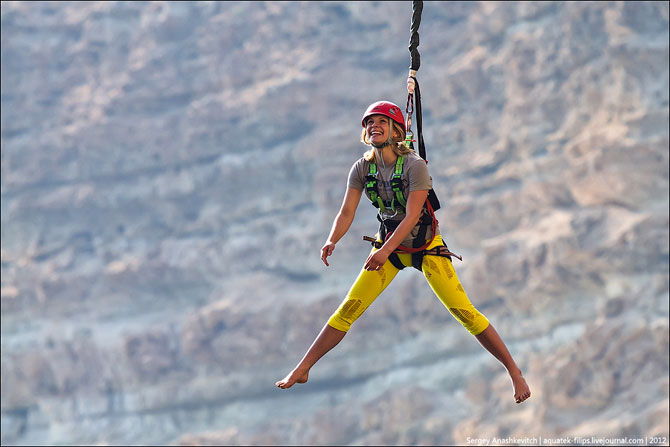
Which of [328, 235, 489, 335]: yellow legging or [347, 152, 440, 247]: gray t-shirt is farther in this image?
[328, 235, 489, 335]: yellow legging

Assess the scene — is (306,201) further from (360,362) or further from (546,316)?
(546,316)

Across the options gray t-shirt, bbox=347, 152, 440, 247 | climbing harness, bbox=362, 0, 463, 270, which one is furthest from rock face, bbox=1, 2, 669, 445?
gray t-shirt, bbox=347, 152, 440, 247

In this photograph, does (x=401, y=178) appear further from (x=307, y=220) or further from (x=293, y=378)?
(x=307, y=220)

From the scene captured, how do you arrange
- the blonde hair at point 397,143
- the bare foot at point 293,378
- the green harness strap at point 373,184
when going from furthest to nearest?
1. the green harness strap at point 373,184
2. the blonde hair at point 397,143
3. the bare foot at point 293,378

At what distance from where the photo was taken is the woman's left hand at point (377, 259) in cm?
600

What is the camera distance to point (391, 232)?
20.9ft

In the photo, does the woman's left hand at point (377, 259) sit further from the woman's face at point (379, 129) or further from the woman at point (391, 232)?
the woman's face at point (379, 129)

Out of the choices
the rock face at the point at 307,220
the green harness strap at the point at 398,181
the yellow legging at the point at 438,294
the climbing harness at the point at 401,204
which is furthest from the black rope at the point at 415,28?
the rock face at the point at 307,220

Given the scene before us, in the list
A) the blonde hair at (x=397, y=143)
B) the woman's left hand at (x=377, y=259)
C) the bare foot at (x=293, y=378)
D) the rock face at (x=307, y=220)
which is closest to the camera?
the woman's left hand at (x=377, y=259)

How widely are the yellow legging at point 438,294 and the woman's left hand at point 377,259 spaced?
341 mm

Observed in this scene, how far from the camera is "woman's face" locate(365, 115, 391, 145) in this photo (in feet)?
20.6

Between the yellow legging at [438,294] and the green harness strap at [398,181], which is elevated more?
the green harness strap at [398,181]

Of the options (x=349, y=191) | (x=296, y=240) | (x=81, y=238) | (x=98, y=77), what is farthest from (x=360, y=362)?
(x=349, y=191)

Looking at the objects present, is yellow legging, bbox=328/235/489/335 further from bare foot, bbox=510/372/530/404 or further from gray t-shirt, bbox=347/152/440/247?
bare foot, bbox=510/372/530/404
